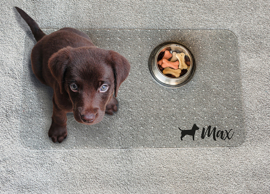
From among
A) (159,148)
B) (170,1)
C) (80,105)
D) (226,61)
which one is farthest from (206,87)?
(80,105)

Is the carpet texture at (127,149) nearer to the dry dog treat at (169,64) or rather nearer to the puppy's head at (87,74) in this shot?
the dry dog treat at (169,64)

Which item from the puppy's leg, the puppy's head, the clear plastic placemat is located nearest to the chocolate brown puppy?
the puppy's head

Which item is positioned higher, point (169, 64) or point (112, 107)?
point (169, 64)

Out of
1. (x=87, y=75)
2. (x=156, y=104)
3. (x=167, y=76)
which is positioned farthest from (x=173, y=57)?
(x=87, y=75)

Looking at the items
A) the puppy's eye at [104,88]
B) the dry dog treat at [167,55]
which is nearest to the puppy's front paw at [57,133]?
the puppy's eye at [104,88]

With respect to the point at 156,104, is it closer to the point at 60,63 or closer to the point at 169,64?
the point at 169,64

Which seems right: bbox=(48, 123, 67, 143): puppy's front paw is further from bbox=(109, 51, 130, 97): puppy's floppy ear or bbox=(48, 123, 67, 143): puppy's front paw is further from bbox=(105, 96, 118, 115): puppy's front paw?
bbox=(109, 51, 130, 97): puppy's floppy ear
